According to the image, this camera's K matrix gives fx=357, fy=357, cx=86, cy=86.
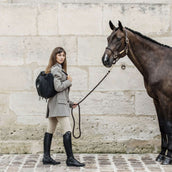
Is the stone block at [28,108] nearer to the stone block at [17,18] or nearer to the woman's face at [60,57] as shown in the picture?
the stone block at [17,18]

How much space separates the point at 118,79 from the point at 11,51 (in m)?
1.65

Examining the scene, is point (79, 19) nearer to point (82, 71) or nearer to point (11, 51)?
point (82, 71)

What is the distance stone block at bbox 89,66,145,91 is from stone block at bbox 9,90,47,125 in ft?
2.75

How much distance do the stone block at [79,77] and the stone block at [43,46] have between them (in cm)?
22

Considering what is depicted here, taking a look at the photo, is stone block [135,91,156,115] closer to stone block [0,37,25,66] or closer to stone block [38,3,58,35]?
stone block [38,3,58,35]

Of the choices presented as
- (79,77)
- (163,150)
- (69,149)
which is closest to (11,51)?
(79,77)

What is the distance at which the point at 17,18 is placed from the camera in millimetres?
5312

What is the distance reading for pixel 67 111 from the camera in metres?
4.45

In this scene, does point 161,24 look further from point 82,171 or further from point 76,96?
point 82,171

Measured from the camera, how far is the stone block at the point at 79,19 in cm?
531

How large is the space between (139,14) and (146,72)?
1.08 m

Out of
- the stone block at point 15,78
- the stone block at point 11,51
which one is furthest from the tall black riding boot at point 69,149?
the stone block at point 11,51

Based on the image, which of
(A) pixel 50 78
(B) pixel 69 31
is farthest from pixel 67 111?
(B) pixel 69 31

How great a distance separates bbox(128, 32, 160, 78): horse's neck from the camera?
466 cm
